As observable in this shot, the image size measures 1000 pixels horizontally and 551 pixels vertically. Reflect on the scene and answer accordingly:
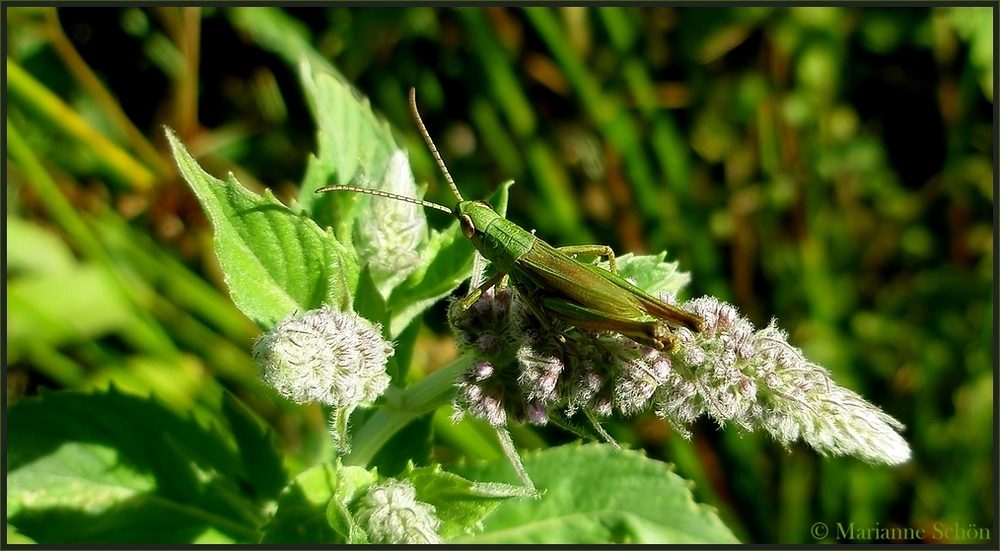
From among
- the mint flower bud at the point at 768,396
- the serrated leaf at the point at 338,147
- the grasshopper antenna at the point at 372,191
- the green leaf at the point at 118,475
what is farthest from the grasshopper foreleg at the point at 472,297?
the green leaf at the point at 118,475

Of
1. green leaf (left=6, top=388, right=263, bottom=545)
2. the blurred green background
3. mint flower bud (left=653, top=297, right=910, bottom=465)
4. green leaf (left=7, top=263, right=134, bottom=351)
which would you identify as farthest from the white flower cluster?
green leaf (left=7, top=263, right=134, bottom=351)

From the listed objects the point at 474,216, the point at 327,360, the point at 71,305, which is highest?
the point at 71,305

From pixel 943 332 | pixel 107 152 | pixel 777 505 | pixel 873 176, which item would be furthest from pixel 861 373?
pixel 107 152

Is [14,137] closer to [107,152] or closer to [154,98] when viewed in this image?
[107,152]

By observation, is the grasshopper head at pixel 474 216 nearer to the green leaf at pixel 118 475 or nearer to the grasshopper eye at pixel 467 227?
the grasshopper eye at pixel 467 227

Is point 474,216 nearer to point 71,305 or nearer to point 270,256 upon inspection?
point 270,256

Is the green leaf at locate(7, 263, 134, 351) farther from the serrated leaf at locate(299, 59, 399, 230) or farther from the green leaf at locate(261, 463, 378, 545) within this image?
the green leaf at locate(261, 463, 378, 545)

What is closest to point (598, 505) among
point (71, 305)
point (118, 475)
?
point (118, 475)
